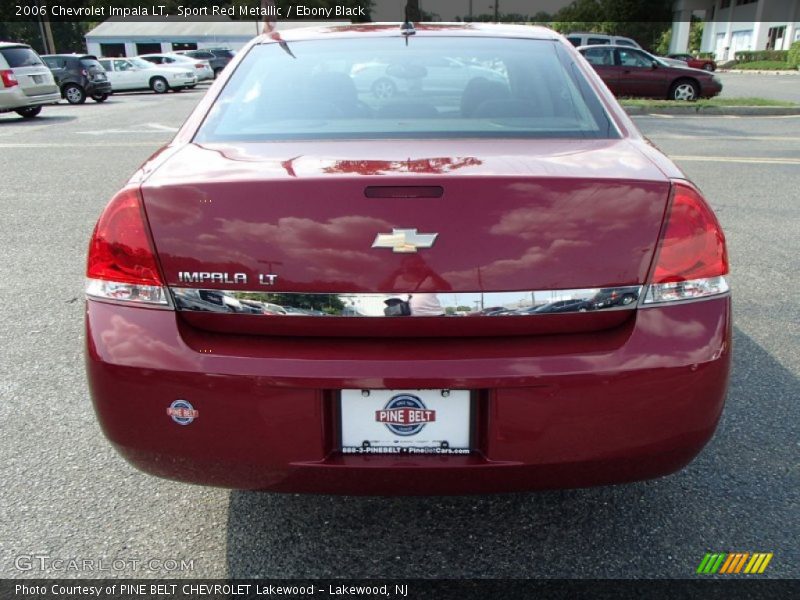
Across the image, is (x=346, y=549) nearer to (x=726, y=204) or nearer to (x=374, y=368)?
(x=374, y=368)

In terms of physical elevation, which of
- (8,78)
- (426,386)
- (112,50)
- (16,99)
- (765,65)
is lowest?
(765,65)

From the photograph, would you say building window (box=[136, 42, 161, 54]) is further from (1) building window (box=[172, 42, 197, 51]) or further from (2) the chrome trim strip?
(2) the chrome trim strip

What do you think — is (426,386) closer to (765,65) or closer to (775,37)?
(765,65)

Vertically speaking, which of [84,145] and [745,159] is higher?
[745,159]

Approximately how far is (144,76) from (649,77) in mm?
19503

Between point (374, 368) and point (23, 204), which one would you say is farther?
point (23, 204)

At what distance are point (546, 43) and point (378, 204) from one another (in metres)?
1.56

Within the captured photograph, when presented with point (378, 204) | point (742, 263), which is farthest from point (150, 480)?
point (742, 263)

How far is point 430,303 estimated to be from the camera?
5.46 feet

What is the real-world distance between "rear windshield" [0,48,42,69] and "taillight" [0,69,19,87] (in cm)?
18

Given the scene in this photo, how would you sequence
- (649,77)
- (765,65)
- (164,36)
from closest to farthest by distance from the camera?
(649,77) < (765,65) < (164,36)

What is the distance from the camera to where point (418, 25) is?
3.19 metres

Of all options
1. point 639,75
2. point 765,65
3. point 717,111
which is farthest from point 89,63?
point 765,65

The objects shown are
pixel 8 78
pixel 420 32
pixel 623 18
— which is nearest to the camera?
pixel 420 32
